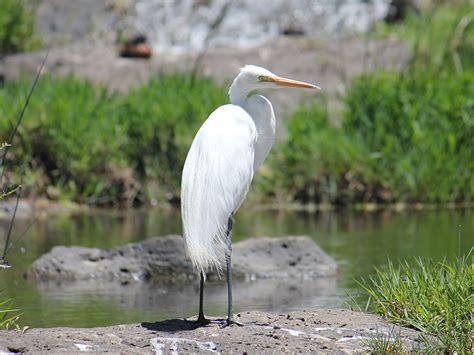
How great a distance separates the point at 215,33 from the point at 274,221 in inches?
250

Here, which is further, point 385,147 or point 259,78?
point 385,147

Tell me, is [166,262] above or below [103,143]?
below

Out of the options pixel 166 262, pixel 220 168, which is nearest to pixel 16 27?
pixel 166 262

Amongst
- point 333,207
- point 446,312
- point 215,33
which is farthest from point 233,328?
point 215,33

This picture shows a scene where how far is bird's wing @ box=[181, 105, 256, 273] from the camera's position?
208 inches

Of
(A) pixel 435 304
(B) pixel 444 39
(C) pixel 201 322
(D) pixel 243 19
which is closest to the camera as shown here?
(A) pixel 435 304

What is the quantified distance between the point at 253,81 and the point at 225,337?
149cm

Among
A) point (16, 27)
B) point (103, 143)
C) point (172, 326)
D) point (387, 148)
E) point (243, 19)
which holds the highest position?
point (243, 19)

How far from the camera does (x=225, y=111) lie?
5.63m

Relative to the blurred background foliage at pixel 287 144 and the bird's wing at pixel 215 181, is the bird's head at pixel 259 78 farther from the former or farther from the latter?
the blurred background foliage at pixel 287 144

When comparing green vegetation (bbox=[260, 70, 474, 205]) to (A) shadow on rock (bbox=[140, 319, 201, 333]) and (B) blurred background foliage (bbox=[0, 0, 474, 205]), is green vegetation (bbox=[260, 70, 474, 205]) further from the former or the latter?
(A) shadow on rock (bbox=[140, 319, 201, 333])

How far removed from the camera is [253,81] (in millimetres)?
5766

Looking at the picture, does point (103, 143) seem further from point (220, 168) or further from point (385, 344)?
point (385, 344)

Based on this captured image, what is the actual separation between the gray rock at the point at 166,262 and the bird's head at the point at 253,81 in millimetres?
2124
